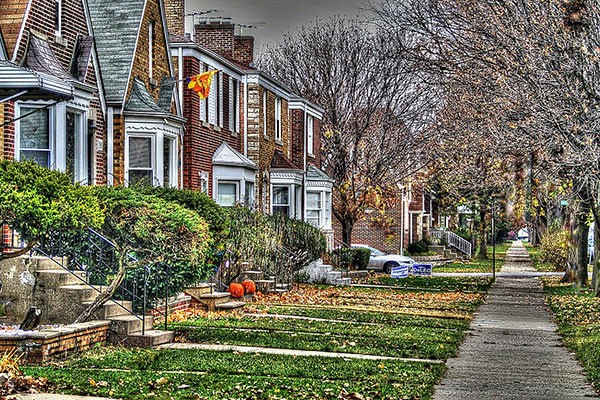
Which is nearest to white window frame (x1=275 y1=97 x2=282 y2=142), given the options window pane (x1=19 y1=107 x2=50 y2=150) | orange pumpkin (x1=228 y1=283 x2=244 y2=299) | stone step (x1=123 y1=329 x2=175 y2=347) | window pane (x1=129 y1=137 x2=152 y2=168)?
window pane (x1=129 y1=137 x2=152 y2=168)

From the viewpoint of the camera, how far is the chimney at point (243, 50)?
3472cm

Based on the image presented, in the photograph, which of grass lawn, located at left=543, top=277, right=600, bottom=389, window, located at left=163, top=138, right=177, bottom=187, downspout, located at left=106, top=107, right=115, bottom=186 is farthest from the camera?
window, located at left=163, top=138, right=177, bottom=187

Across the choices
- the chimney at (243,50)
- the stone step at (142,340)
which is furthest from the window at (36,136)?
the chimney at (243,50)

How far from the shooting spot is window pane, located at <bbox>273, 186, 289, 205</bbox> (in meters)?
36.7

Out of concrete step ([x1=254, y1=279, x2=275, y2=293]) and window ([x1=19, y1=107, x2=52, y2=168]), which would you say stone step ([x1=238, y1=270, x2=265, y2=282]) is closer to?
concrete step ([x1=254, y1=279, x2=275, y2=293])

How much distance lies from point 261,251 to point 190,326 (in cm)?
985

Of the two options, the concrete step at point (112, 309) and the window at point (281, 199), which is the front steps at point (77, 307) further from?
the window at point (281, 199)

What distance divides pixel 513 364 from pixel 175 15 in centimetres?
1818

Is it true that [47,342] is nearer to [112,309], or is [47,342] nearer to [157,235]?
[112,309]

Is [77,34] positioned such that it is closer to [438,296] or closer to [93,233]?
[93,233]

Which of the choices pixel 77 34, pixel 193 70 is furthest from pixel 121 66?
pixel 193 70

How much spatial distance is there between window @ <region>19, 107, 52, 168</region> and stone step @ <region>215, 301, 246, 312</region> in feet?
14.9

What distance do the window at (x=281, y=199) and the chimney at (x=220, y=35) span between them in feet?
18.5

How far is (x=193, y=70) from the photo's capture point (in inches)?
1096
